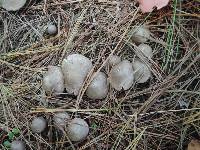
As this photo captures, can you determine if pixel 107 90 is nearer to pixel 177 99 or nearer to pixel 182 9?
pixel 177 99

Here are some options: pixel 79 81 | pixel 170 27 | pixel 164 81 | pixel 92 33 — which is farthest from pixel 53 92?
pixel 170 27

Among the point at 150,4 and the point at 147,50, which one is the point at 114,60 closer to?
the point at 147,50

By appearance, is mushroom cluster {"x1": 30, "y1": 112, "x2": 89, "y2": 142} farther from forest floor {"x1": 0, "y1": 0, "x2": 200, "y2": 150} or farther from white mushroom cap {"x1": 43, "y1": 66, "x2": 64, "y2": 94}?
white mushroom cap {"x1": 43, "y1": 66, "x2": 64, "y2": 94}

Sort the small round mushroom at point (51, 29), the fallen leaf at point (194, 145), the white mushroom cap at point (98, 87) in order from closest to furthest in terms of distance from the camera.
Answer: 1. the fallen leaf at point (194, 145)
2. the white mushroom cap at point (98, 87)
3. the small round mushroom at point (51, 29)

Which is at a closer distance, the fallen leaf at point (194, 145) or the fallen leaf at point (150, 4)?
the fallen leaf at point (194, 145)

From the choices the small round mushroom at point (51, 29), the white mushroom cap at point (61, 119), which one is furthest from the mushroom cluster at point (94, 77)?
the small round mushroom at point (51, 29)

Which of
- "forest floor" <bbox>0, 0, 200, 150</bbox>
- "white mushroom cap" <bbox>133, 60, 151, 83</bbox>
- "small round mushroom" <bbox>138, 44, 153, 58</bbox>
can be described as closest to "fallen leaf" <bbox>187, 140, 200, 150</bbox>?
"forest floor" <bbox>0, 0, 200, 150</bbox>

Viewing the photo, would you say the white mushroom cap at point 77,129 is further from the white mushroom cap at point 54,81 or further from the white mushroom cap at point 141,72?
the white mushroom cap at point 141,72
